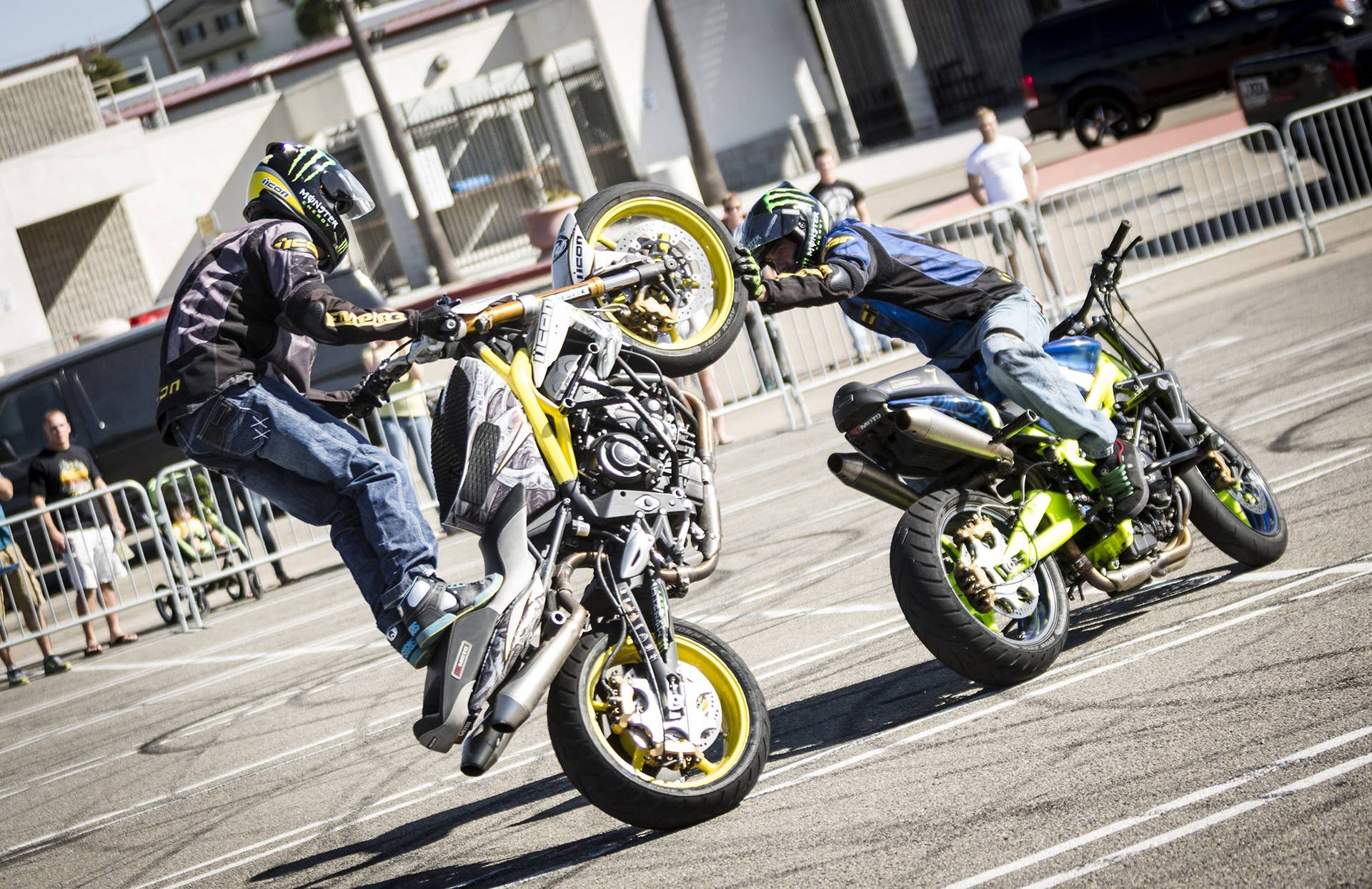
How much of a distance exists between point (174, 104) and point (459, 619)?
4416cm

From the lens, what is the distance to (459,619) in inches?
174

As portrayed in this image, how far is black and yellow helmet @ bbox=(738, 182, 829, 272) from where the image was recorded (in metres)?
5.32

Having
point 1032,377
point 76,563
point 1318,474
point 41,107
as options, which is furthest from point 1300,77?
point 41,107

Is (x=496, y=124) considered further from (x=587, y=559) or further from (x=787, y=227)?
(x=587, y=559)

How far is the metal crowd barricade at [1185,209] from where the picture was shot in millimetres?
13727

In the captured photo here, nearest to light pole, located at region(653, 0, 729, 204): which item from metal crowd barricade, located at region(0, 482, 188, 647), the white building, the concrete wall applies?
the white building

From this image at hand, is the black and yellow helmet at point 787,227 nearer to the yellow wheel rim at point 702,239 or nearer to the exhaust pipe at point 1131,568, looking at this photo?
the yellow wheel rim at point 702,239

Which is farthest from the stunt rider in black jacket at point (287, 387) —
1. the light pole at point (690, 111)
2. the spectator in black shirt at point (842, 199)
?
the light pole at point (690, 111)

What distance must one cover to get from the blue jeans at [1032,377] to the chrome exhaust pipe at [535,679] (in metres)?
1.91

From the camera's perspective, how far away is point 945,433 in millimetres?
5039

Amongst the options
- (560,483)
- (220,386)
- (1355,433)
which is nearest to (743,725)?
(560,483)

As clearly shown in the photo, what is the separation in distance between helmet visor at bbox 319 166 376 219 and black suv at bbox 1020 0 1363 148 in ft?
63.7

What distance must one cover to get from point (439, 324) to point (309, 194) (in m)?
0.90

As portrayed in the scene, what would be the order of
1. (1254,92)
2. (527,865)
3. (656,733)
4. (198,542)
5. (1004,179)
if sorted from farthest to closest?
(1254,92) < (1004,179) < (198,542) < (527,865) < (656,733)
